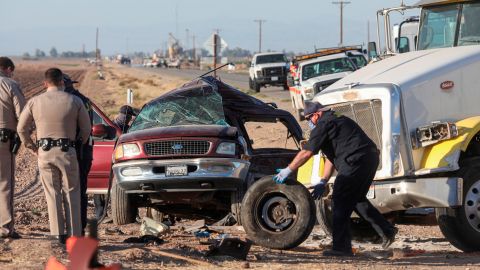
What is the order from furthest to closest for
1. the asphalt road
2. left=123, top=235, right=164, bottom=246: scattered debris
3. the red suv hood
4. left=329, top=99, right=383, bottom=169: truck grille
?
the asphalt road, the red suv hood, left=123, top=235, right=164, bottom=246: scattered debris, left=329, top=99, right=383, bottom=169: truck grille

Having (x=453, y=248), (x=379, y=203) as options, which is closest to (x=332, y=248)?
(x=379, y=203)

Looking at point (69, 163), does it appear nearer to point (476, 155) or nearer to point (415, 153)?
point (415, 153)

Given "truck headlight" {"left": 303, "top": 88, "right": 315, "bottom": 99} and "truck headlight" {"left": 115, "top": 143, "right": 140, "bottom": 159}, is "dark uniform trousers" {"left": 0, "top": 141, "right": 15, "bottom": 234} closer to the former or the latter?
"truck headlight" {"left": 115, "top": 143, "right": 140, "bottom": 159}

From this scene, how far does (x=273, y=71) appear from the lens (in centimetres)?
5397

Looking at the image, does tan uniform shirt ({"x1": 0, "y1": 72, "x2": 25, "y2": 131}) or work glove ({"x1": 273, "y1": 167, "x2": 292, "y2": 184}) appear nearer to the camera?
work glove ({"x1": 273, "y1": 167, "x2": 292, "y2": 184})

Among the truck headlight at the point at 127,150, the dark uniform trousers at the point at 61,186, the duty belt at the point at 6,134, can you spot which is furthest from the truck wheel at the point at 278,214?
the duty belt at the point at 6,134

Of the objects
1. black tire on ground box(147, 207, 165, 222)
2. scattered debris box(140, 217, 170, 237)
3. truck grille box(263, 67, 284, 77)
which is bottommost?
truck grille box(263, 67, 284, 77)

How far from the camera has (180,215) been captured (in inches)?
566

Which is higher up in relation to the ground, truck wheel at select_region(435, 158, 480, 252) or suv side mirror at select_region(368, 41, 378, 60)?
suv side mirror at select_region(368, 41, 378, 60)

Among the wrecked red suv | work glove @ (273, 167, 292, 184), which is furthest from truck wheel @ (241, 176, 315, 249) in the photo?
the wrecked red suv

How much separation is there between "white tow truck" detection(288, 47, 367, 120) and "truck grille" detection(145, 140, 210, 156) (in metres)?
16.2

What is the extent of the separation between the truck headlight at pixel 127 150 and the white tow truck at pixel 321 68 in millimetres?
16059

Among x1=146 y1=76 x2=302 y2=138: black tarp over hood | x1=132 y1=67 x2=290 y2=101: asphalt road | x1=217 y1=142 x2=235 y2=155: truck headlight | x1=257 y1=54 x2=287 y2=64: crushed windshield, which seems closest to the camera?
x1=217 y1=142 x2=235 y2=155: truck headlight

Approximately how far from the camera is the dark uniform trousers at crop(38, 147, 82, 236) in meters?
10.6
